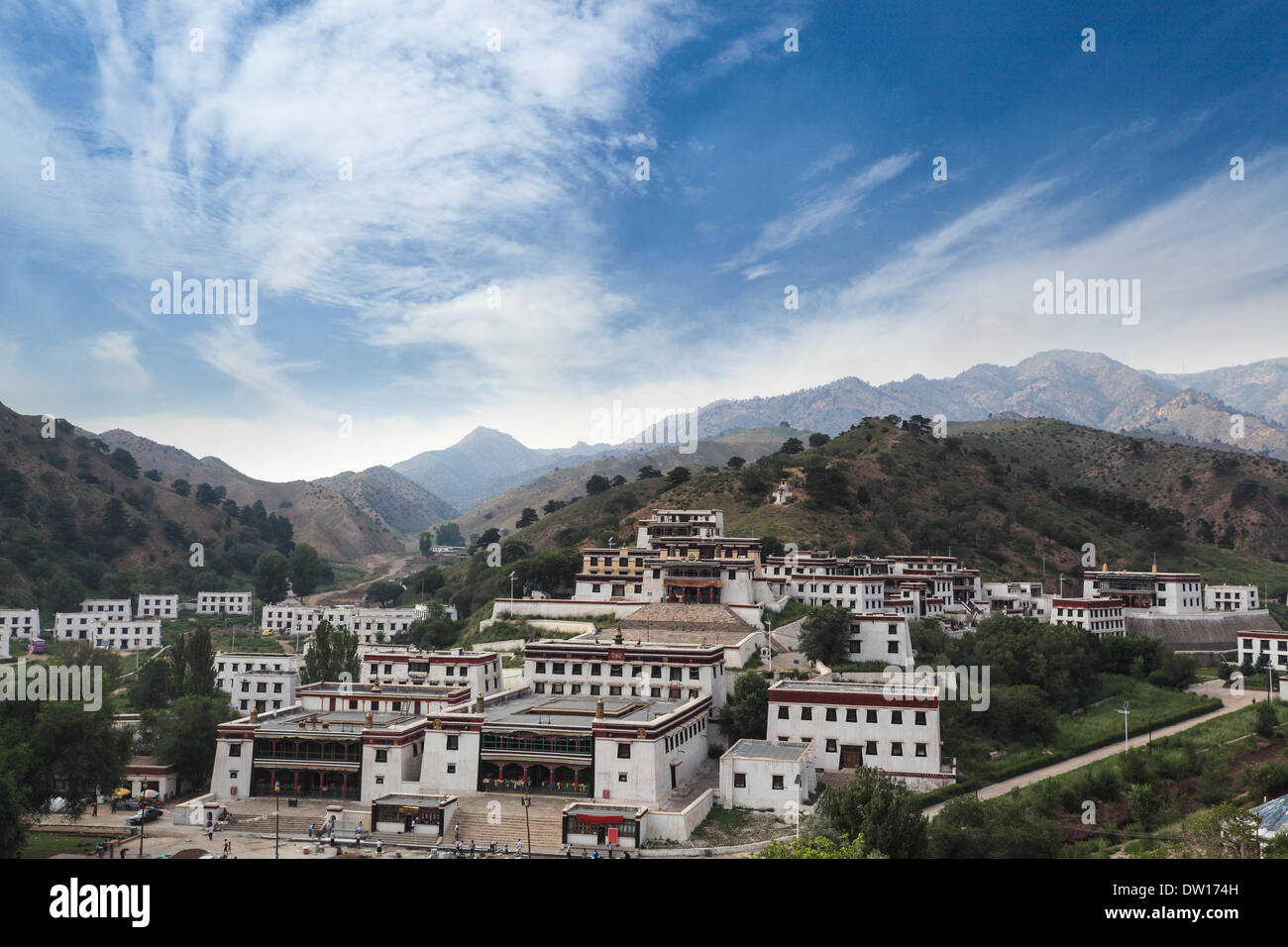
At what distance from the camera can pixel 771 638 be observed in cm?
5566

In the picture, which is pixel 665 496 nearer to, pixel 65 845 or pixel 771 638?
pixel 771 638

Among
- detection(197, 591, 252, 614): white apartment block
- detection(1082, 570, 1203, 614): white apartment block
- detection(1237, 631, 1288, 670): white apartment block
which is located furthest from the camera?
detection(197, 591, 252, 614): white apartment block

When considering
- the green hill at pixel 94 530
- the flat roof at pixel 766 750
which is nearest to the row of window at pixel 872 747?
the flat roof at pixel 766 750

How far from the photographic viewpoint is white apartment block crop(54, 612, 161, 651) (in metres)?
90.3

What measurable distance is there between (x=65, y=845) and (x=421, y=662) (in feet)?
83.7

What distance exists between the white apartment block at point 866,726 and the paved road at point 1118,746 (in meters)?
2.30

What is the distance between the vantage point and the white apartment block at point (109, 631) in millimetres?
90312

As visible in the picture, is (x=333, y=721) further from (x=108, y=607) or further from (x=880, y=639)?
(x=108, y=607)

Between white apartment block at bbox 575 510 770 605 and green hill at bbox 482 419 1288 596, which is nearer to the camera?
white apartment block at bbox 575 510 770 605

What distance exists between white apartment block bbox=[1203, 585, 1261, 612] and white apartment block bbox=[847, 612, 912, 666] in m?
41.3

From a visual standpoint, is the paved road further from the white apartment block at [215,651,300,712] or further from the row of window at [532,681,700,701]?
the white apartment block at [215,651,300,712]

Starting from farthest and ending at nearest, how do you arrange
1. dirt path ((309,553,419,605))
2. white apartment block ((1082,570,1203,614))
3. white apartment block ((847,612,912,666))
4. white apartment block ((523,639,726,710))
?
dirt path ((309,553,419,605))
white apartment block ((1082,570,1203,614))
white apartment block ((847,612,912,666))
white apartment block ((523,639,726,710))

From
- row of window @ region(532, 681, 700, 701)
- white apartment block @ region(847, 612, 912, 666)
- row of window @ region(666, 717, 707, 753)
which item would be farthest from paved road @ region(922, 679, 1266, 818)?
row of window @ region(532, 681, 700, 701)

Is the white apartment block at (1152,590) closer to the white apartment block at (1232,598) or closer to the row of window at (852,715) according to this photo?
the white apartment block at (1232,598)
